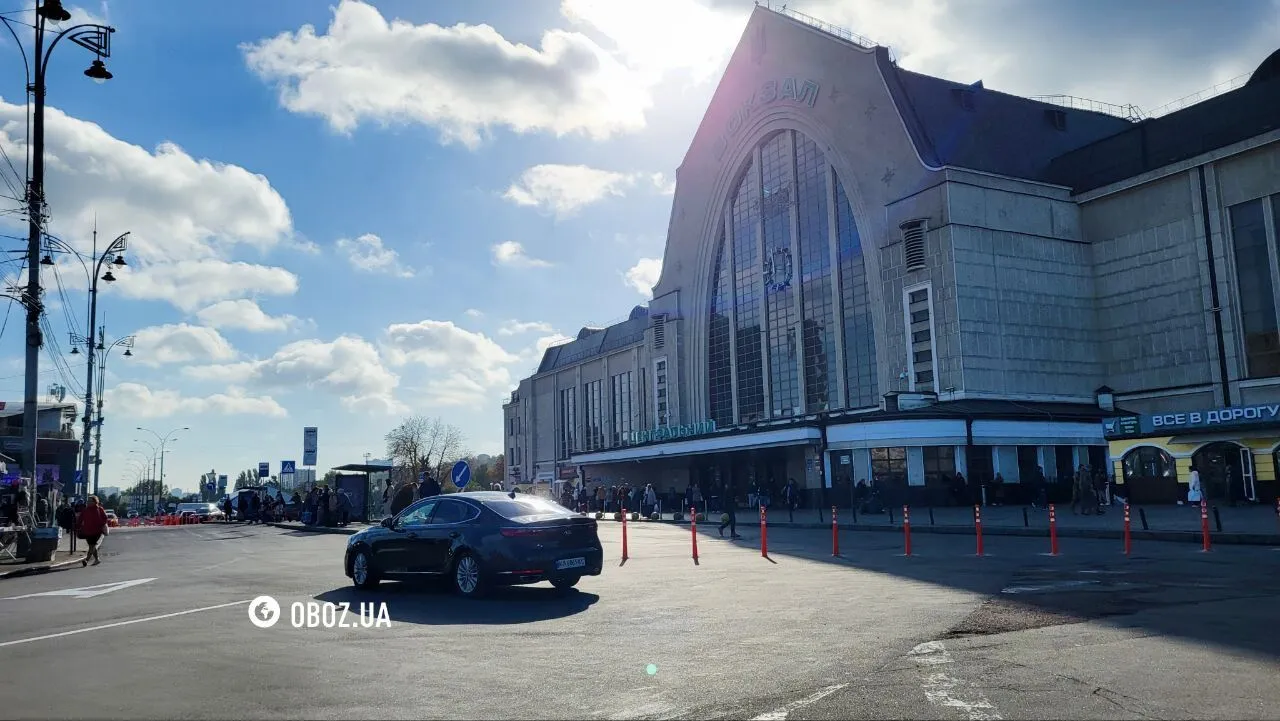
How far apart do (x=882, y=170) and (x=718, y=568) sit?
39.8 m

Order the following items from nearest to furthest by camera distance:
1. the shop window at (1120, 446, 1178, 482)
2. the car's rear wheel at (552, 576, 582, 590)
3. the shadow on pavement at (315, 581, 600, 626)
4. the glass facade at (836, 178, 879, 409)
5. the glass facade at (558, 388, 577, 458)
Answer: the shadow on pavement at (315, 581, 600, 626) < the car's rear wheel at (552, 576, 582, 590) < the shop window at (1120, 446, 1178, 482) < the glass facade at (836, 178, 879, 409) < the glass facade at (558, 388, 577, 458)

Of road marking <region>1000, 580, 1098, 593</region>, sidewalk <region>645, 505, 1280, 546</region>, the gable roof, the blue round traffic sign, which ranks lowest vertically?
sidewalk <region>645, 505, 1280, 546</region>

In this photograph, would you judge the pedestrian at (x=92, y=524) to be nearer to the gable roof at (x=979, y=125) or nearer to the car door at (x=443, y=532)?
the car door at (x=443, y=532)

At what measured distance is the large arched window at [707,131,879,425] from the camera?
176ft

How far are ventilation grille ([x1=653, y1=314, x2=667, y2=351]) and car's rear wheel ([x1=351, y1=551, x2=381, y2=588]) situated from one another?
57182mm

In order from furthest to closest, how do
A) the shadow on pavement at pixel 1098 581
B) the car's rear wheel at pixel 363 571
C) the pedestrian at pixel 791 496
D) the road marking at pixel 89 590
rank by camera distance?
the pedestrian at pixel 791 496
the road marking at pixel 89 590
the car's rear wheel at pixel 363 571
the shadow on pavement at pixel 1098 581

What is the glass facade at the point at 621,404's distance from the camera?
81.0 meters

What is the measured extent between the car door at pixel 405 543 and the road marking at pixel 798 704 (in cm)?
807

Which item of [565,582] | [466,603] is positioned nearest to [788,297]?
[565,582]

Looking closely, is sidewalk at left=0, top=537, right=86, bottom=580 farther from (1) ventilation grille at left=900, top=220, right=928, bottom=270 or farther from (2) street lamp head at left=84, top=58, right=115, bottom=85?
(1) ventilation grille at left=900, top=220, right=928, bottom=270

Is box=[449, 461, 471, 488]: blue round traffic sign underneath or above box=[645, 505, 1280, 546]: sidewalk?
above

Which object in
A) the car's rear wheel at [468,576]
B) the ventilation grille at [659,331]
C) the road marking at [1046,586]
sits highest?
the ventilation grille at [659,331]

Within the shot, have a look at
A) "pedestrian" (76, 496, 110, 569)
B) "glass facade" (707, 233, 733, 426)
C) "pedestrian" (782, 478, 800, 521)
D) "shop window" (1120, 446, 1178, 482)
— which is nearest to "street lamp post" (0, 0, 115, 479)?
"pedestrian" (76, 496, 110, 569)

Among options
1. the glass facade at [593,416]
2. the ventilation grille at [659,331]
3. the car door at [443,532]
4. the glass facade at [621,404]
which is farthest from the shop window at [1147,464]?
the glass facade at [593,416]
